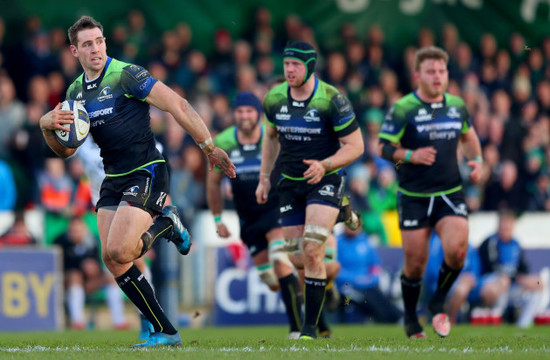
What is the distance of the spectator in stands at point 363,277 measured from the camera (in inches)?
615

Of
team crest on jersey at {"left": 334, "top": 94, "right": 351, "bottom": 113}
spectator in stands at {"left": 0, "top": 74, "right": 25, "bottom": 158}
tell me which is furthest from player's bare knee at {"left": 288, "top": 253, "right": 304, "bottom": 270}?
spectator in stands at {"left": 0, "top": 74, "right": 25, "bottom": 158}

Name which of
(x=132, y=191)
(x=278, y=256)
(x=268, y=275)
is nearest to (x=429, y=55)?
(x=278, y=256)

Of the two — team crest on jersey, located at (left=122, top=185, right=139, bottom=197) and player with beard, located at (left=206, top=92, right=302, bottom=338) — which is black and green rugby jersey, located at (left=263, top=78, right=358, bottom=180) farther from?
team crest on jersey, located at (left=122, top=185, right=139, bottom=197)

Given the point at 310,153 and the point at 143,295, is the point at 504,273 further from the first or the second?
the point at 143,295

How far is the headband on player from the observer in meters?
9.83

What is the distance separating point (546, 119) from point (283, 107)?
457 inches

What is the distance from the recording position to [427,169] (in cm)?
1061

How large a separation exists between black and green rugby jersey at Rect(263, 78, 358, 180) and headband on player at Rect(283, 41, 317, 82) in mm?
227

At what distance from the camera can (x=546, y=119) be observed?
20.4m

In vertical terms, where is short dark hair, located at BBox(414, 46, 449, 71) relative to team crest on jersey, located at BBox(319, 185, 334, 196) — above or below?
above

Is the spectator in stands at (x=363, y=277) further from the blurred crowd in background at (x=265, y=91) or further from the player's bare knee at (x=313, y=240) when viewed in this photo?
the player's bare knee at (x=313, y=240)

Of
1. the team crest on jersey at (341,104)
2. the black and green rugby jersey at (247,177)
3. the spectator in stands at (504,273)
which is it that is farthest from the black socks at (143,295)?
the spectator in stands at (504,273)

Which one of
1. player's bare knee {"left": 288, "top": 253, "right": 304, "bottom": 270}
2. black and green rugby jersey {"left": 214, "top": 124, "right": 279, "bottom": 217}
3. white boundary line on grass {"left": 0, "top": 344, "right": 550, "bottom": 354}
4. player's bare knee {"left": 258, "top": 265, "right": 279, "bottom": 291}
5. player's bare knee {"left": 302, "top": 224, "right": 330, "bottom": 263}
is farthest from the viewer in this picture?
player's bare knee {"left": 258, "top": 265, "right": 279, "bottom": 291}

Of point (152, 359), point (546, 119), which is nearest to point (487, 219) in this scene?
point (546, 119)
